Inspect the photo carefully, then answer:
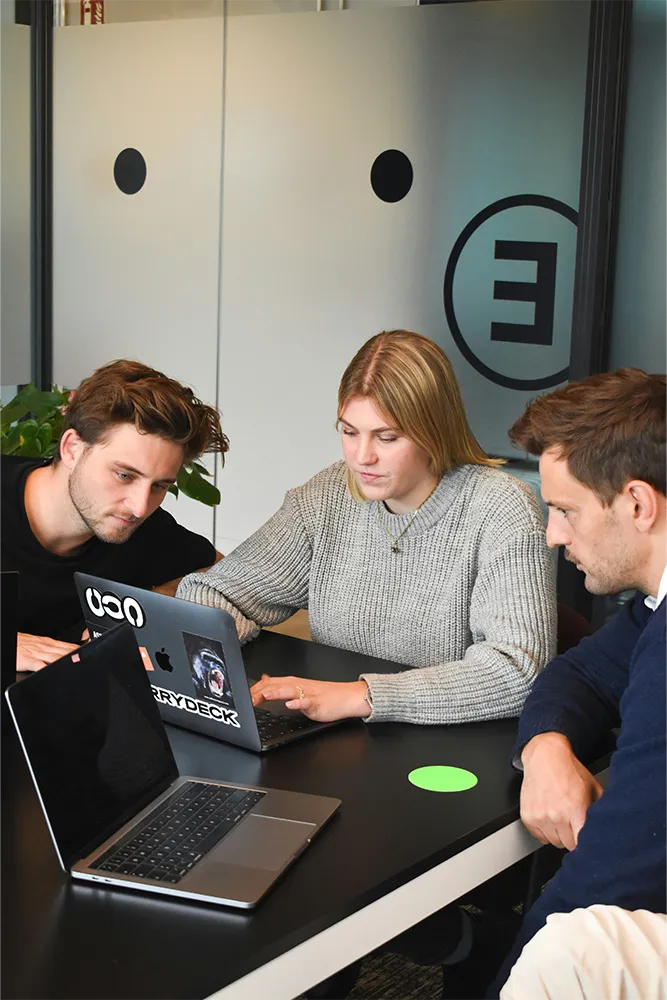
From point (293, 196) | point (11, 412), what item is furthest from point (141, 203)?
point (11, 412)

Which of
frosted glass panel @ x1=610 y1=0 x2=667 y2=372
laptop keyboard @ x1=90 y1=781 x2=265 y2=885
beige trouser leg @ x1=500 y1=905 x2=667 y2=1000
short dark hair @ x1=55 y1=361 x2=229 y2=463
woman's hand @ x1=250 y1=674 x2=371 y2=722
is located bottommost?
laptop keyboard @ x1=90 y1=781 x2=265 y2=885

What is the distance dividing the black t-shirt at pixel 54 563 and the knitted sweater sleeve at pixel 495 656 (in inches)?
25.7

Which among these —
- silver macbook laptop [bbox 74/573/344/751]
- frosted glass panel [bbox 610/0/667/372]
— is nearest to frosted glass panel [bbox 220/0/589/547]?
frosted glass panel [bbox 610/0/667/372]

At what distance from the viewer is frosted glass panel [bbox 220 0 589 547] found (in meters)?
3.46

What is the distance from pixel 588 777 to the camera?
61.3 inches

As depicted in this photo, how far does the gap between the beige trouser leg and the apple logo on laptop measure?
0.81m

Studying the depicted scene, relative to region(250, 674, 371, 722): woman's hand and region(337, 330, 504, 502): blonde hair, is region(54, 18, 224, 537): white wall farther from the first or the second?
region(250, 674, 371, 722): woman's hand

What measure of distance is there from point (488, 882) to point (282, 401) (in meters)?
2.60

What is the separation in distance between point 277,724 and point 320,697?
0.25 ft

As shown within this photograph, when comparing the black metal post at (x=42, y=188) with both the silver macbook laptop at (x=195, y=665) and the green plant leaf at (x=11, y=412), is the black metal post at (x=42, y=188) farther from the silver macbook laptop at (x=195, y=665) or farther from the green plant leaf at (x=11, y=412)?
the silver macbook laptop at (x=195, y=665)

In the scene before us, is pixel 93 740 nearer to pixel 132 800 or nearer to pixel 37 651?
pixel 132 800

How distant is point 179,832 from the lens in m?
1.37

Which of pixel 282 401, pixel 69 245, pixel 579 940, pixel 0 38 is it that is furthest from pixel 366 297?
pixel 579 940

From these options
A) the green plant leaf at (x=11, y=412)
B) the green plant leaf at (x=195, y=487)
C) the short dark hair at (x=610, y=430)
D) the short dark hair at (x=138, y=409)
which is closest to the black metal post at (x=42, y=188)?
the green plant leaf at (x=11, y=412)
